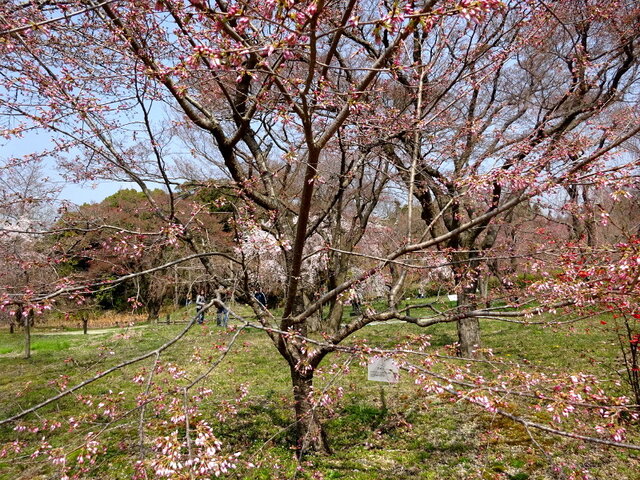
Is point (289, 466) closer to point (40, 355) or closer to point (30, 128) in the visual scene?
point (30, 128)

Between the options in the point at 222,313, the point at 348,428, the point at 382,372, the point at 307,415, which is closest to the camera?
the point at 382,372

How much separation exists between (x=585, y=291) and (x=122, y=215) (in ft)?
54.7

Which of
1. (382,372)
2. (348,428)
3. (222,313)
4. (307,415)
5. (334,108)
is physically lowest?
(348,428)

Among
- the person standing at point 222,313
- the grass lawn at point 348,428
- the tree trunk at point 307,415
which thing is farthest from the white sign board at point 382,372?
the person standing at point 222,313

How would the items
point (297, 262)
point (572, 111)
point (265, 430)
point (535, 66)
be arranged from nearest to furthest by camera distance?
point (297, 262) < point (265, 430) < point (572, 111) < point (535, 66)

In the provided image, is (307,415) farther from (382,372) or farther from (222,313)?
(222,313)

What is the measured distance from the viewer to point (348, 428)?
5301mm

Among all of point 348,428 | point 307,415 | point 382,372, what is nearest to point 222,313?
point 307,415

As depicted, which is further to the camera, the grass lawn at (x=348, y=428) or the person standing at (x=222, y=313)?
the grass lawn at (x=348, y=428)

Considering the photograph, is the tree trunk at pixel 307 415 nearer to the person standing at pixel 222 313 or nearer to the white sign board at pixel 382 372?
the white sign board at pixel 382 372

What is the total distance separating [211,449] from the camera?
2.00m

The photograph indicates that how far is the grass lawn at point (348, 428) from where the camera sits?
3959 millimetres

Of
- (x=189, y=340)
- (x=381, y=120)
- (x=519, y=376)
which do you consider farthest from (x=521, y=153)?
(x=189, y=340)

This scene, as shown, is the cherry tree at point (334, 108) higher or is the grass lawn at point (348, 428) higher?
the cherry tree at point (334, 108)
